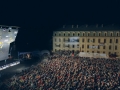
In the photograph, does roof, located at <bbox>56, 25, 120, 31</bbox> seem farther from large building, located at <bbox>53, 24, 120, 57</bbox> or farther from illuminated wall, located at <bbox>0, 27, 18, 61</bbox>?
illuminated wall, located at <bbox>0, 27, 18, 61</bbox>

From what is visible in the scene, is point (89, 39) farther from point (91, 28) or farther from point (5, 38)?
point (5, 38)

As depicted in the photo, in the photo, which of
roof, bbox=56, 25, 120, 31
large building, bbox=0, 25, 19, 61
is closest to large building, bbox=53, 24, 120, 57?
roof, bbox=56, 25, 120, 31

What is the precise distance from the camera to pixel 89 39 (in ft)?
156

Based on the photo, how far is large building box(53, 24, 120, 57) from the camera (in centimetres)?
4466

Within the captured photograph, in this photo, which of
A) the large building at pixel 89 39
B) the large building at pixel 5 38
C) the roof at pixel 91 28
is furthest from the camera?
the roof at pixel 91 28

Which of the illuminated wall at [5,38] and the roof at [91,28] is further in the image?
the roof at [91,28]

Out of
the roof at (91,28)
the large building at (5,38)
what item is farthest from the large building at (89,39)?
the large building at (5,38)

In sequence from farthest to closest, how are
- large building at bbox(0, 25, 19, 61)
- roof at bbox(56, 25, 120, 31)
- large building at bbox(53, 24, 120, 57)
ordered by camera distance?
roof at bbox(56, 25, 120, 31), large building at bbox(53, 24, 120, 57), large building at bbox(0, 25, 19, 61)

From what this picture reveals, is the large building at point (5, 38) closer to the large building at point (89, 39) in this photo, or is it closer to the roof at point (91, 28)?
the large building at point (89, 39)

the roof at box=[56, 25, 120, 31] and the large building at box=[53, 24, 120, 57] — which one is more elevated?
the roof at box=[56, 25, 120, 31]

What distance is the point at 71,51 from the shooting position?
4909 centimetres

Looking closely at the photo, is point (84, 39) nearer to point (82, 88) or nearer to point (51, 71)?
point (51, 71)

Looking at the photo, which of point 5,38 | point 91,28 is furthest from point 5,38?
point 91,28

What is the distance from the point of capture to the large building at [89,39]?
44656 mm
